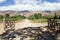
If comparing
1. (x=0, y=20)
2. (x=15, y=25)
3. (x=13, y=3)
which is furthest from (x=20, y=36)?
(x=13, y=3)

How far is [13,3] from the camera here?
73.9 inches

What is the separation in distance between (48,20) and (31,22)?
0.25m

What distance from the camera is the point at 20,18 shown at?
184 cm

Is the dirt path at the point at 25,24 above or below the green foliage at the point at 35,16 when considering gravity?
below

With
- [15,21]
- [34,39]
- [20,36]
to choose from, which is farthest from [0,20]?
[34,39]

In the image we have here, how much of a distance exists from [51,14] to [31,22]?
1.03 ft

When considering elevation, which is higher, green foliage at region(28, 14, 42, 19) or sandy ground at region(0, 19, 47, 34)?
green foliage at region(28, 14, 42, 19)

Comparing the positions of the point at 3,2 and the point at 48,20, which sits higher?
the point at 3,2

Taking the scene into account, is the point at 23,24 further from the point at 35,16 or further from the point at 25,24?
the point at 35,16

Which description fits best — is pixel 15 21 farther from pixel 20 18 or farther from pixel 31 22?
pixel 31 22

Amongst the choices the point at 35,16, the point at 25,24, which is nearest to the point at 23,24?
the point at 25,24

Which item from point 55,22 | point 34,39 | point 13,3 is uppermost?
point 13,3

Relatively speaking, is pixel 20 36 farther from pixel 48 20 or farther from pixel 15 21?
pixel 48 20

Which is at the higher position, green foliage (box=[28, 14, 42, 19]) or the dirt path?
green foliage (box=[28, 14, 42, 19])
